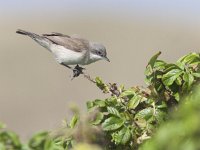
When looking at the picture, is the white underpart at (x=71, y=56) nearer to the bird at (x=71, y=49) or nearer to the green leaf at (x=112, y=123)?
the bird at (x=71, y=49)

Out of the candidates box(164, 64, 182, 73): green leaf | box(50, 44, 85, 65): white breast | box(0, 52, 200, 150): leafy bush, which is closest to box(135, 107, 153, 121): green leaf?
box(0, 52, 200, 150): leafy bush

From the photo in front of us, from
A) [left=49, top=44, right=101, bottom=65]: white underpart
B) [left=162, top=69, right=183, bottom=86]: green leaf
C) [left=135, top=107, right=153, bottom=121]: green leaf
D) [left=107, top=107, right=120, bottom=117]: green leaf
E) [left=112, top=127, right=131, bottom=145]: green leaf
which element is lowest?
[left=112, top=127, right=131, bottom=145]: green leaf

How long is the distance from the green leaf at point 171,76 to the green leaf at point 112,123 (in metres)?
0.36

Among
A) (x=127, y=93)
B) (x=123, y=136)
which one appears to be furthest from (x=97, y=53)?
(x=123, y=136)

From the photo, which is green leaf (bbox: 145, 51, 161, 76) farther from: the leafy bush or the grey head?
the grey head

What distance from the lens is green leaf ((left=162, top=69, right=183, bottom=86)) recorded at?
13.5 ft

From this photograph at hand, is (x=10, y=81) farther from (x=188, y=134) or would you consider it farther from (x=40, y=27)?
(x=188, y=134)

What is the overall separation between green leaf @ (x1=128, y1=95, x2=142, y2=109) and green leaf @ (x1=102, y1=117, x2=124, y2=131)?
0.19 metres

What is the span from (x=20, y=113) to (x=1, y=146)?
104 ft

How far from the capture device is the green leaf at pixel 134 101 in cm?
419

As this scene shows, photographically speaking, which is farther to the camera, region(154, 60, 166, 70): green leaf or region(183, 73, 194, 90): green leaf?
region(154, 60, 166, 70): green leaf

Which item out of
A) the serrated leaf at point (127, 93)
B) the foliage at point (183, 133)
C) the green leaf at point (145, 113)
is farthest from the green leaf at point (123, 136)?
the foliage at point (183, 133)

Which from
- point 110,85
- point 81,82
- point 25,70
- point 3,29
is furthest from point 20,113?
point 110,85

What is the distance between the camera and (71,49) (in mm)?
13242
